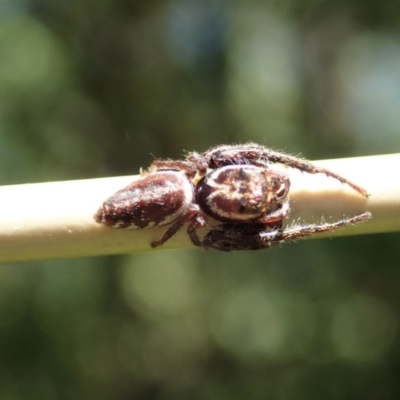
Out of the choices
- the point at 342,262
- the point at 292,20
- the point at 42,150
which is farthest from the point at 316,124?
the point at 42,150

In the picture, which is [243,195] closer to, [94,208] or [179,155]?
[94,208]

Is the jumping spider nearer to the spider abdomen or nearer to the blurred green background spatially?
the spider abdomen

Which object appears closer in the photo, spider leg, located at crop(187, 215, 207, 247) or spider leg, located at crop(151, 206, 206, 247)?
spider leg, located at crop(151, 206, 206, 247)

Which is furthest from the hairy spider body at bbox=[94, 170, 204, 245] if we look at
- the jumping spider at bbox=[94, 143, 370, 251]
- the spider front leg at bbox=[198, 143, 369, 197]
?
the spider front leg at bbox=[198, 143, 369, 197]

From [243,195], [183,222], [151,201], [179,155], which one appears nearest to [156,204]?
[151,201]

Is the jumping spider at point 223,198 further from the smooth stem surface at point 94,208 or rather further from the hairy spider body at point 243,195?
the smooth stem surface at point 94,208

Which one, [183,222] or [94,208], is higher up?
[94,208]
